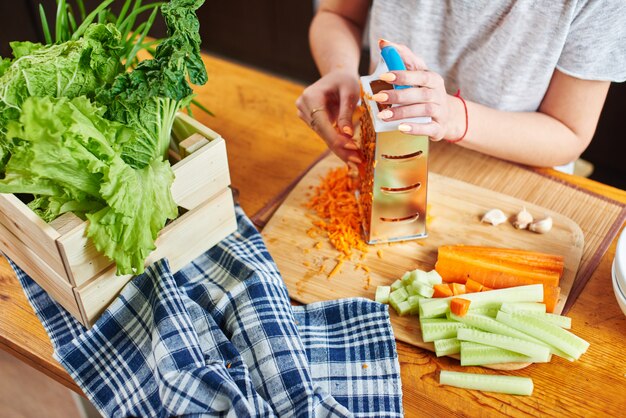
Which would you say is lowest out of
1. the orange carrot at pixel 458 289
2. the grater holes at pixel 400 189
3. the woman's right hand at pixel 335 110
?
the orange carrot at pixel 458 289

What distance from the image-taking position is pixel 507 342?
105 centimetres

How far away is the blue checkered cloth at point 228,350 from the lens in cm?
97

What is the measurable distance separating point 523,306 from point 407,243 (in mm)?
282

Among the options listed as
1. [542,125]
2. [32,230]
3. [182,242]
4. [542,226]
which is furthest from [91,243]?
[542,125]

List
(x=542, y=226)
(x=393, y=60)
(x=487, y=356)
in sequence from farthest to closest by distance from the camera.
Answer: (x=542, y=226)
(x=393, y=60)
(x=487, y=356)

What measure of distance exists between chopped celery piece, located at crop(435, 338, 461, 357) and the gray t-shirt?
28.0 inches

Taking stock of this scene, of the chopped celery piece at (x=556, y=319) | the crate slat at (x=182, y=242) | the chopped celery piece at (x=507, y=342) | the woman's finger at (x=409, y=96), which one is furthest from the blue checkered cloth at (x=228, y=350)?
the woman's finger at (x=409, y=96)

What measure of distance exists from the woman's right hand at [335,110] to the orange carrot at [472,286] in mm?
361

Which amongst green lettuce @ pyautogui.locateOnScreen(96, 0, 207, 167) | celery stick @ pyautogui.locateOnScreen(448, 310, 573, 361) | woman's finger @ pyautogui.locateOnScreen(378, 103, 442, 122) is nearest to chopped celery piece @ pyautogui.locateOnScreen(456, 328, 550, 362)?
celery stick @ pyautogui.locateOnScreen(448, 310, 573, 361)

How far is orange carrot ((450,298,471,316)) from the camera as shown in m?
1.09

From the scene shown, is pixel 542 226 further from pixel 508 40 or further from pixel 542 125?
pixel 508 40

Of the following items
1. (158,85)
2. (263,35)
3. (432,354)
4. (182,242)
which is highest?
(158,85)

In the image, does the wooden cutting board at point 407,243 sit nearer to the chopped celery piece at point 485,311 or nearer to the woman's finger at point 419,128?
the chopped celery piece at point 485,311

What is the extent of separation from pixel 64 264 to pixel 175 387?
0.27 meters
